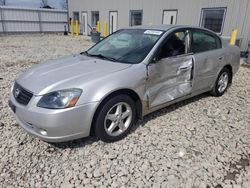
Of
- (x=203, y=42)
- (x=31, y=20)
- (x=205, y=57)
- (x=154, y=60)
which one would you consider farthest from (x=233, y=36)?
(x=31, y=20)

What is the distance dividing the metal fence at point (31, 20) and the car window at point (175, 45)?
19.4 m

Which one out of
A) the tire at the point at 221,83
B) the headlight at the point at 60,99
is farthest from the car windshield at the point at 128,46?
the tire at the point at 221,83

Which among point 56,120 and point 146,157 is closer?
point 56,120

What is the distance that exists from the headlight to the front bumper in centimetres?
5

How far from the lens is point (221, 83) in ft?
14.1

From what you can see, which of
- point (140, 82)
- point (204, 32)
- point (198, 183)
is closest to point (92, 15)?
point (204, 32)

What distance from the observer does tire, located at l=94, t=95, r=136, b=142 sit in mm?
2436

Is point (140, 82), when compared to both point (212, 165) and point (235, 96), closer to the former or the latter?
point (212, 165)

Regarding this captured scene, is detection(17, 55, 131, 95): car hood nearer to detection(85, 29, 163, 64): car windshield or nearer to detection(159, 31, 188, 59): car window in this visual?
detection(85, 29, 163, 64): car windshield

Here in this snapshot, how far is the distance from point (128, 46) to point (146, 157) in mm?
1716

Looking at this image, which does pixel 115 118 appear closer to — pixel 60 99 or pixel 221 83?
pixel 60 99

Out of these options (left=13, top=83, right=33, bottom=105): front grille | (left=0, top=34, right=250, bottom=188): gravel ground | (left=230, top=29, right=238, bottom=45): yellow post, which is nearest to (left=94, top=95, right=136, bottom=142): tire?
(left=0, top=34, right=250, bottom=188): gravel ground

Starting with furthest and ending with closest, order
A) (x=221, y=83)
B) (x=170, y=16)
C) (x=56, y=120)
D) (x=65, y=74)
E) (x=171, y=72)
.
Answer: (x=170, y=16) → (x=221, y=83) → (x=171, y=72) → (x=65, y=74) → (x=56, y=120)

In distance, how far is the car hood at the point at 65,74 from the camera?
2.31 m
